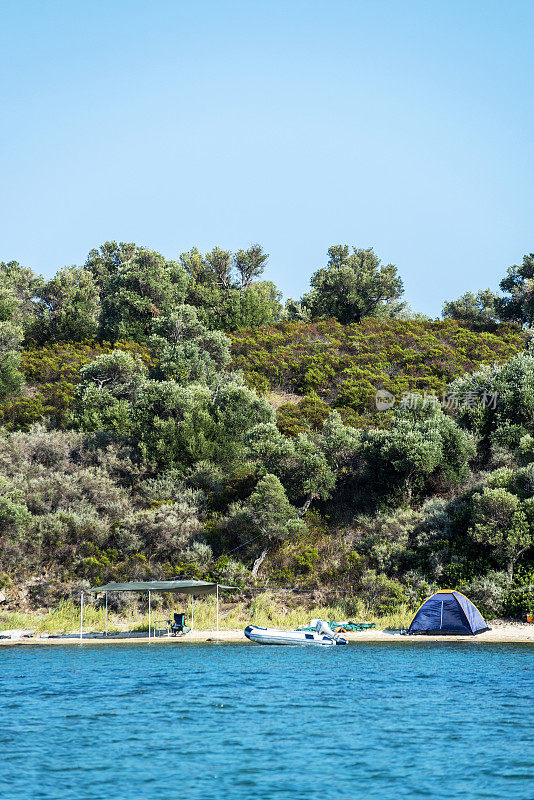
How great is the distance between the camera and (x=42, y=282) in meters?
77.3

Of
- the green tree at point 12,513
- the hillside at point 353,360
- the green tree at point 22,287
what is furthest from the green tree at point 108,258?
the green tree at point 12,513

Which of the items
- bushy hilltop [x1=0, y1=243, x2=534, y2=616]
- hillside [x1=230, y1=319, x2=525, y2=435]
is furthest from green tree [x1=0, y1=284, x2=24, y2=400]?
hillside [x1=230, y1=319, x2=525, y2=435]

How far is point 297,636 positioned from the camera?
101 feet

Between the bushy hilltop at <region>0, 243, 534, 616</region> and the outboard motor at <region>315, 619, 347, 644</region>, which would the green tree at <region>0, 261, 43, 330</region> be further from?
the outboard motor at <region>315, 619, 347, 644</region>

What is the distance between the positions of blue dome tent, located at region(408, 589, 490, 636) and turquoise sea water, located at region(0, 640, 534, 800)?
9.34ft

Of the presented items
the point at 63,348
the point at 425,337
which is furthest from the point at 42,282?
the point at 425,337

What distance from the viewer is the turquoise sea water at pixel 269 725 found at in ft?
43.3

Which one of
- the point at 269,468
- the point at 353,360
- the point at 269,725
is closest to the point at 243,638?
the point at 269,468

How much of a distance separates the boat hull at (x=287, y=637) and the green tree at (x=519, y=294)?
50219mm

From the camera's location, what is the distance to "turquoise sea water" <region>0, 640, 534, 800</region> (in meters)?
13.2

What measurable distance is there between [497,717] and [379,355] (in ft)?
151

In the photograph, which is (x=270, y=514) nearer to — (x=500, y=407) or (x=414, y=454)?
(x=414, y=454)

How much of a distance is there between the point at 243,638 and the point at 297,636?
247cm

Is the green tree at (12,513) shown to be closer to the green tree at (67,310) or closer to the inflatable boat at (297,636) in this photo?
the inflatable boat at (297,636)
